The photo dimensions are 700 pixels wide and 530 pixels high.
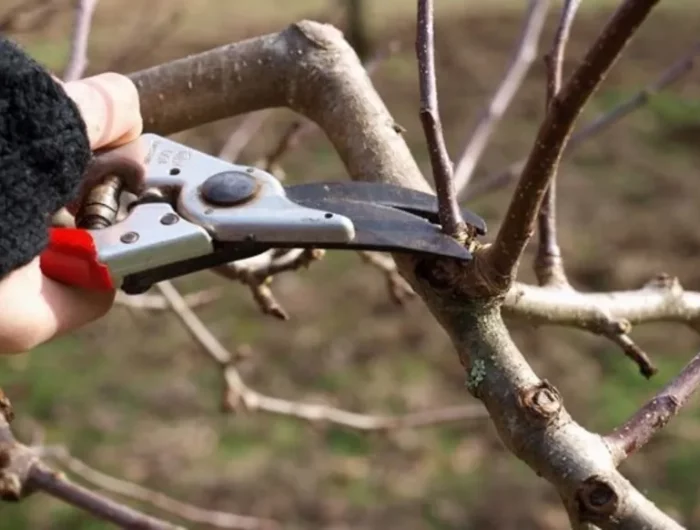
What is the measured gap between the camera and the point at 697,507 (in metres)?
2.42

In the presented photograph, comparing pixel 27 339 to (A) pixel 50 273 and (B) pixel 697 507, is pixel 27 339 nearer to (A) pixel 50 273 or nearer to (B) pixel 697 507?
(A) pixel 50 273

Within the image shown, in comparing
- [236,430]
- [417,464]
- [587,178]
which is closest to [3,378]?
[236,430]

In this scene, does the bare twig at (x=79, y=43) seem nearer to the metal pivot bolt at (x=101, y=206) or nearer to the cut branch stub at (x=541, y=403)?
the metal pivot bolt at (x=101, y=206)

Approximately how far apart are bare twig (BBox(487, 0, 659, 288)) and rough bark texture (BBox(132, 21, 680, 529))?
35 mm

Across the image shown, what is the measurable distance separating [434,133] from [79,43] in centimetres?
68

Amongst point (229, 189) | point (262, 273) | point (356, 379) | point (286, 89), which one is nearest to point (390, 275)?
point (262, 273)

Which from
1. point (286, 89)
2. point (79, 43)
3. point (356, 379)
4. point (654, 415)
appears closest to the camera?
point (654, 415)

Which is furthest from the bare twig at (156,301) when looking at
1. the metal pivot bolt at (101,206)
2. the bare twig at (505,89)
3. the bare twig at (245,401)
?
the metal pivot bolt at (101,206)

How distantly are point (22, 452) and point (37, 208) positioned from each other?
0.44 metres

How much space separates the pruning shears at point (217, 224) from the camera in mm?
707

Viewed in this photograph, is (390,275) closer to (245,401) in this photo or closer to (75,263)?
(245,401)

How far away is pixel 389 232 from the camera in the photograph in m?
0.69

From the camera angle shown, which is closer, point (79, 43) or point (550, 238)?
point (550, 238)

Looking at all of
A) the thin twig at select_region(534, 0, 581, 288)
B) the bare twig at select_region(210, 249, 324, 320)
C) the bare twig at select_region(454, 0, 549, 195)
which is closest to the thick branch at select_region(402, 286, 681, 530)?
the thin twig at select_region(534, 0, 581, 288)
